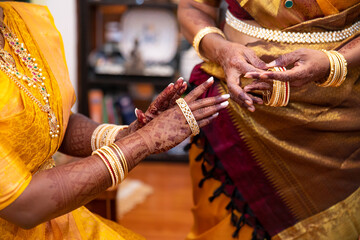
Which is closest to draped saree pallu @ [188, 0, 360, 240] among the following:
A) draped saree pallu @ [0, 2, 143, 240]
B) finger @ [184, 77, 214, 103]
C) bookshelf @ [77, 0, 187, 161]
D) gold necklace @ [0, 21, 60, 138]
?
finger @ [184, 77, 214, 103]

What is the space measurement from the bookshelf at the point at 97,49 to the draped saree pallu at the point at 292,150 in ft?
5.98

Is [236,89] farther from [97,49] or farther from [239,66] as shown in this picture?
[97,49]

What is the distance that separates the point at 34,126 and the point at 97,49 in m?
2.40

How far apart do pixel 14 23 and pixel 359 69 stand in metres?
0.86

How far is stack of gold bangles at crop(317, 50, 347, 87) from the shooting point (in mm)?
1033

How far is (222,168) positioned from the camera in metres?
1.29

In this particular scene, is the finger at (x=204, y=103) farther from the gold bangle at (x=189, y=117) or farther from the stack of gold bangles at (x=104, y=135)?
the stack of gold bangles at (x=104, y=135)

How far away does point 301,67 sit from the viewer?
986 mm

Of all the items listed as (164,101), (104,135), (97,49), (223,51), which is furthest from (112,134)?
(97,49)

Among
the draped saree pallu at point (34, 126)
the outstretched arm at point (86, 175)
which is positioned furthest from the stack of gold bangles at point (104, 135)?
the outstretched arm at point (86, 175)

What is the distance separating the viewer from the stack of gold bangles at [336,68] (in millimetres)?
1033

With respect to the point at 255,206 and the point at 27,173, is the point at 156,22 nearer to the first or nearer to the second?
the point at 255,206

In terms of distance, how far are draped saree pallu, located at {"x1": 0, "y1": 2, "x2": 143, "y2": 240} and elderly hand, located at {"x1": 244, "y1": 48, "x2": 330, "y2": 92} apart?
1.50ft

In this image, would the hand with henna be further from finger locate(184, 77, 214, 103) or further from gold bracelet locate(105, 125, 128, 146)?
gold bracelet locate(105, 125, 128, 146)
